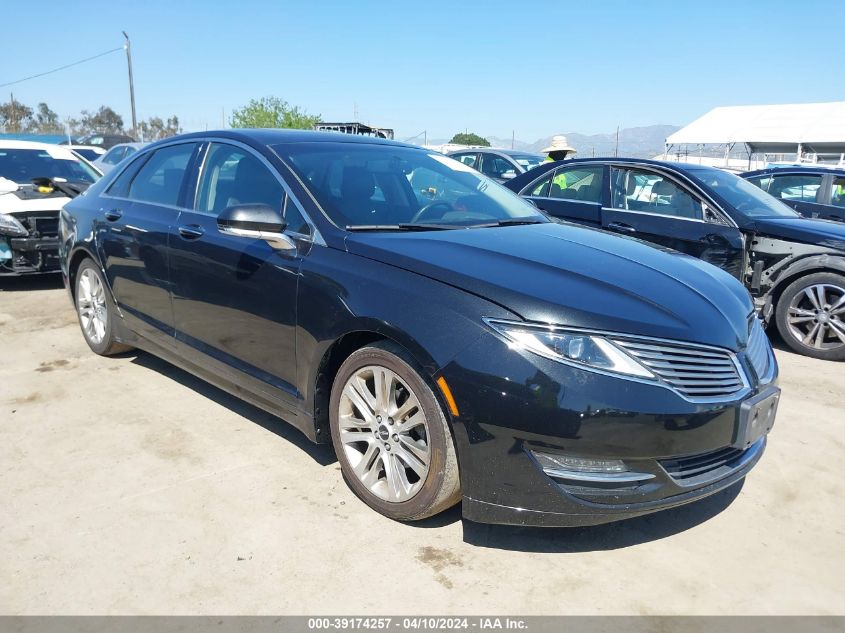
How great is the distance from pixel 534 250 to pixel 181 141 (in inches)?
96.4

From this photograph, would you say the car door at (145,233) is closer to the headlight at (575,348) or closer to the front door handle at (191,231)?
the front door handle at (191,231)

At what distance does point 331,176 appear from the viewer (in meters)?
3.43

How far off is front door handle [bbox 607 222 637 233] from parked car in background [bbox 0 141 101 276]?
5.50 metres

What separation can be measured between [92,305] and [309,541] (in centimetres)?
313

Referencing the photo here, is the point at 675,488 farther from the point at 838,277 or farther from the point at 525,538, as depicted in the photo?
the point at 838,277

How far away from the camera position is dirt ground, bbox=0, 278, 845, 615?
2.45 m

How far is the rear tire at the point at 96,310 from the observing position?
4750 mm

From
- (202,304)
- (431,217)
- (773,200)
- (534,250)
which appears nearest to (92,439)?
(202,304)

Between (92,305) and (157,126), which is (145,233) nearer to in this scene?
(92,305)

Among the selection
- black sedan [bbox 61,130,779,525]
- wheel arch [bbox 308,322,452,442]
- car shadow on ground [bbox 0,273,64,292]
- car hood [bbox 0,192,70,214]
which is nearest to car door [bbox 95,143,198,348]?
black sedan [bbox 61,130,779,525]

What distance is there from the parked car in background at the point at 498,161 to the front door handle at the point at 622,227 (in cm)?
747

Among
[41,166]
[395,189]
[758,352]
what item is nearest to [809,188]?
[758,352]

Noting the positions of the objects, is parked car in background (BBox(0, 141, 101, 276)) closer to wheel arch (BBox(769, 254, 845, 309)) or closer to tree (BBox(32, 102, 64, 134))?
wheel arch (BBox(769, 254, 845, 309))

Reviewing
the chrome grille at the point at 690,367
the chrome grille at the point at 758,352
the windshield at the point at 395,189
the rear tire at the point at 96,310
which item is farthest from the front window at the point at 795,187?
the rear tire at the point at 96,310
